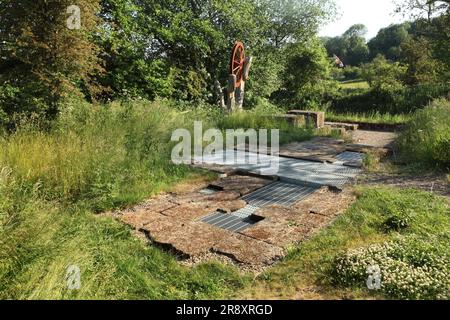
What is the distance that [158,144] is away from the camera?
5684 mm

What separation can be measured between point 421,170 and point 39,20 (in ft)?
19.9

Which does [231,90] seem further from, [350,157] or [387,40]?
[387,40]

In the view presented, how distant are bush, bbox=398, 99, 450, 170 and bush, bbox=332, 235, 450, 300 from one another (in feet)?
9.95

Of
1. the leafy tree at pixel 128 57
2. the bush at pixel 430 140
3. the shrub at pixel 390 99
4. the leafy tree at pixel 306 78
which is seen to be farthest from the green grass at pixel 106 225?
the leafy tree at pixel 306 78

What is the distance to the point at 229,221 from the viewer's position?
12.1ft

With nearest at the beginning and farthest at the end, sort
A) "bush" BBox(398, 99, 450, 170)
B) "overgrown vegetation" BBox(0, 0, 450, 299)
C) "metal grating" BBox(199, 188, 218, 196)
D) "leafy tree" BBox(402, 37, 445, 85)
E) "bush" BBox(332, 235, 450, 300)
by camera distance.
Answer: "bush" BBox(332, 235, 450, 300) < "overgrown vegetation" BBox(0, 0, 450, 299) < "metal grating" BBox(199, 188, 218, 196) < "bush" BBox(398, 99, 450, 170) < "leafy tree" BBox(402, 37, 445, 85)

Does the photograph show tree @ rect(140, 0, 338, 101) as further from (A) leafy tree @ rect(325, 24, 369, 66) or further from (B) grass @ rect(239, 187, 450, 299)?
(A) leafy tree @ rect(325, 24, 369, 66)

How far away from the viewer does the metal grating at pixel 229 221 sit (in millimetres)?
3551

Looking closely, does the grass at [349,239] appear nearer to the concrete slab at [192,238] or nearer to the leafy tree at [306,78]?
the concrete slab at [192,238]

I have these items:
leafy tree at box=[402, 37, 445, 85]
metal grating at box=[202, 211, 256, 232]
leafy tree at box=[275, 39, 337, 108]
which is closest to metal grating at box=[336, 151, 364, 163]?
metal grating at box=[202, 211, 256, 232]

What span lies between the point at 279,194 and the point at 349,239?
1450 millimetres

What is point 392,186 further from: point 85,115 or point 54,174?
point 85,115

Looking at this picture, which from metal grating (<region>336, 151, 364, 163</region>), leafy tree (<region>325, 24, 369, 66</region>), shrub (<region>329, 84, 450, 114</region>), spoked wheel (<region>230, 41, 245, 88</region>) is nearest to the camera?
metal grating (<region>336, 151, 364, 163</region>)

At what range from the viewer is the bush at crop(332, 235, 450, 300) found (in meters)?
2.32
